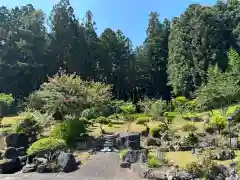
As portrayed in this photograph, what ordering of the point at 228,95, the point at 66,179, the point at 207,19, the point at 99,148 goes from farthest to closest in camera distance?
the point at 207,19, the point at 228,95, the point at 99,148, the point at 66,179

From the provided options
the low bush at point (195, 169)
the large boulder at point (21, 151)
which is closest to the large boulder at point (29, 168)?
the large boulder at point (21, 151)

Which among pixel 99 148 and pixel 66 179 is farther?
pixel 99 148

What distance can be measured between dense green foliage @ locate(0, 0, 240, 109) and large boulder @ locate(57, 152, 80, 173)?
2349 centimetres

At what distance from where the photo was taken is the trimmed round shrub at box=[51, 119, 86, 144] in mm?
19562

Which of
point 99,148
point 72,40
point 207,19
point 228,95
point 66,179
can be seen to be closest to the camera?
point 66,179

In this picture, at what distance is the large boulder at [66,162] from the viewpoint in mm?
14200

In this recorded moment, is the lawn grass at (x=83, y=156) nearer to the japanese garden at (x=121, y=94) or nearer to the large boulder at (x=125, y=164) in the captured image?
the japanese garden at (x=121, y=94)

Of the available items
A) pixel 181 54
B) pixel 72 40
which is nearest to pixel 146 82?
pixel 181 54

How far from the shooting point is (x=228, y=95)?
27.3 meters

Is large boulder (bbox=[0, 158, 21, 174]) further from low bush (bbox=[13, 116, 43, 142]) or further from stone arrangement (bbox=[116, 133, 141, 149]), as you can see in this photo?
stone arrangement (bbox=[116, 133, 141, 149])

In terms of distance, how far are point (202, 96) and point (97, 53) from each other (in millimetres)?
17843

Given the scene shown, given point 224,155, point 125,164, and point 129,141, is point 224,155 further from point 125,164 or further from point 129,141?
point 129,141

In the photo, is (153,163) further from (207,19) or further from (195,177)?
(207,19)

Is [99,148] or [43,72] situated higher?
[43,72]
